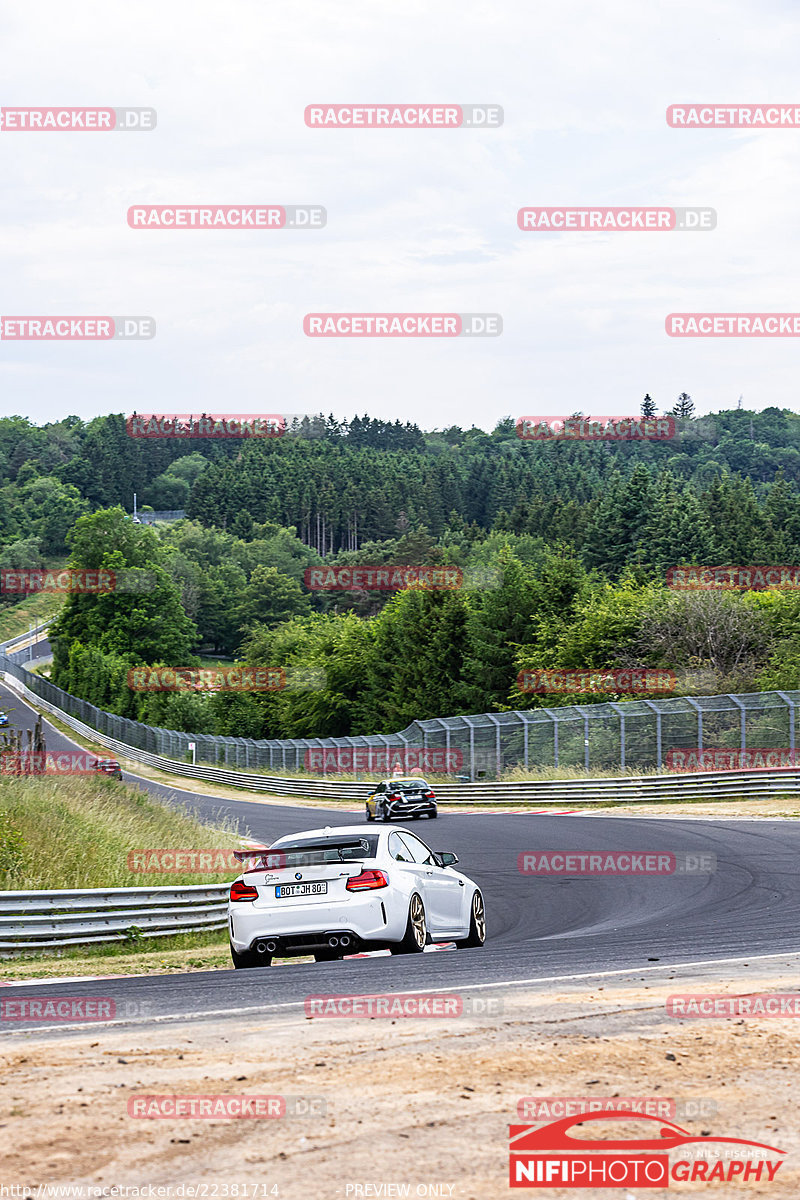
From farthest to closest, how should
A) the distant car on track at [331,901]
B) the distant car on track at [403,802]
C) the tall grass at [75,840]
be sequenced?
the distant car on track at [403,802], the tall grass at [75,840], the distant car on track at [331,901]

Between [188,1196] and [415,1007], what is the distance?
12.5 ft

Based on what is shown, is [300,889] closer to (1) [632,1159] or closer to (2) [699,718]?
(1) [632,1159]

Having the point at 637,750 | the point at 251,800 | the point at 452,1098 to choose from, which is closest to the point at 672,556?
the point at 251,800

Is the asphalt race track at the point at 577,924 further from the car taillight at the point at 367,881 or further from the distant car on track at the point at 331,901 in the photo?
the car taillight at the point at 367,881

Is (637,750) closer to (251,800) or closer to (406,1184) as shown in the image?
(251,800)

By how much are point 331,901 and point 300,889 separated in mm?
333

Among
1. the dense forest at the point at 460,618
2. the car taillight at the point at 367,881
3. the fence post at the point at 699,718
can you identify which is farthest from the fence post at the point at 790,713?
the car taillight at the point at 367,881

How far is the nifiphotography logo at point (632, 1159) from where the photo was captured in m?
4.94

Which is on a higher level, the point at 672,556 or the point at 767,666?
the point at 672,556

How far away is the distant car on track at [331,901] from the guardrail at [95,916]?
2.70 metres

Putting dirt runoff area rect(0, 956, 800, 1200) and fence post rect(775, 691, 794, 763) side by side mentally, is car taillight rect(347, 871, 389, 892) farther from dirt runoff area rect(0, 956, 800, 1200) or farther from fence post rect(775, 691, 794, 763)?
fence post rect(775, 691, 794, 763)

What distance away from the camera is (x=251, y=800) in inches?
2226

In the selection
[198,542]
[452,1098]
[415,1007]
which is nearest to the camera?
[452,1098]

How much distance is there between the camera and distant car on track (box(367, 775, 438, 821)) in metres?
38.7
